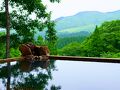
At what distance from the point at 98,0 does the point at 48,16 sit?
75.6ft

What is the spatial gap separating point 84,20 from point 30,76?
96.0 feet

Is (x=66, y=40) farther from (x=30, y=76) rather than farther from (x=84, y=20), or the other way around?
(x=30, y=76)

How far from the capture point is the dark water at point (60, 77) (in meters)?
4.08

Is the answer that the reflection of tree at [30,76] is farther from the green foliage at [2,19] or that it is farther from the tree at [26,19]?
the green foliage at [2,19]

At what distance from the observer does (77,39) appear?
22.7 m

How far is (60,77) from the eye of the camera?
484cm

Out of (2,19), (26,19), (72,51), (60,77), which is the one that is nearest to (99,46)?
(72,51)

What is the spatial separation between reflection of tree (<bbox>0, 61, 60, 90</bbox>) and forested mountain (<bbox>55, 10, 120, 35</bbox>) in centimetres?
2338

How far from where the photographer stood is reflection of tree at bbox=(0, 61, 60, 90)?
4.08m

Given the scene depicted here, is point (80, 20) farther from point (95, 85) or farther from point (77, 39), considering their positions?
point (95, 85)

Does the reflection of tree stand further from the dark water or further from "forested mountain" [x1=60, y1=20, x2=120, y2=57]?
"forested mountain" [x1=60, y1=20, x2=120, y2=57]

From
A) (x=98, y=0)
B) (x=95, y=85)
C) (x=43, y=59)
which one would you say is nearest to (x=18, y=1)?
(x=43, y=59)

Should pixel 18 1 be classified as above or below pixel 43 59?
above

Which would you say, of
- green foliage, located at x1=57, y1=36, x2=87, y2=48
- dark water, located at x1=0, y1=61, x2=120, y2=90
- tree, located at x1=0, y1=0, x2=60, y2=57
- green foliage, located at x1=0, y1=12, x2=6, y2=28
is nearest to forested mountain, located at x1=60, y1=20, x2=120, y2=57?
green foliage, located at x1=57, y1=36, x2=87, y2=48
